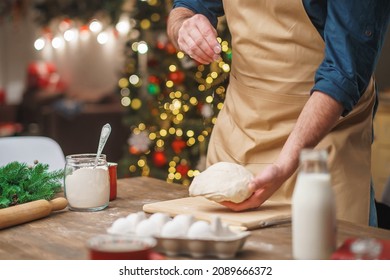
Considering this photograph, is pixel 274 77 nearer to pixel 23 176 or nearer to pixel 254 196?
pixel 254 196

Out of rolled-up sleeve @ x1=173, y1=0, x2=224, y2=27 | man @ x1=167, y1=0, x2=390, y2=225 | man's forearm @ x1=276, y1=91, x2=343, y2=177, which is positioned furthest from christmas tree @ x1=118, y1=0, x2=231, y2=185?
man's forearm @ x1=276, y1=91, x2=343, y2=177

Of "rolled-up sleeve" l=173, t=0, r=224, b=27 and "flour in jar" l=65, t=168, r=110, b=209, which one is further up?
"rolled-up sleeve" l=173, t=0, r=224, b=27

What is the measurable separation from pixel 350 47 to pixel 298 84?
0.28 metres

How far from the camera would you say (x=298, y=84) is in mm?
1884

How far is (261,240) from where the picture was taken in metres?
1.39

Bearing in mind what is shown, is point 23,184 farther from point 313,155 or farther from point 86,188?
point 313,155

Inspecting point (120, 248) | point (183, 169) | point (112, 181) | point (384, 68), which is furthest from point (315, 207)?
point (384, 68)

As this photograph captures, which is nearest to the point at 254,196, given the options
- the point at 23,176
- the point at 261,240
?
the point at 261,240

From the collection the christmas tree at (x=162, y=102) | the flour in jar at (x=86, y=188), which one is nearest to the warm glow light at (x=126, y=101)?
the christmas tree at (x=162, y=102)

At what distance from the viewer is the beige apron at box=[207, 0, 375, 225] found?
1.84 m

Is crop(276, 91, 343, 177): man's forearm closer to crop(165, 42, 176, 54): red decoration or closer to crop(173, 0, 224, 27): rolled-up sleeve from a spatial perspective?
crop(173, 0, 224, 27): rolled-up sleeve

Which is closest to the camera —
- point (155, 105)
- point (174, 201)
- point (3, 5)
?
point (174, 201)

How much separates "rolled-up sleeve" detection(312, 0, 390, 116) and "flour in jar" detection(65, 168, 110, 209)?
571 millimetres
